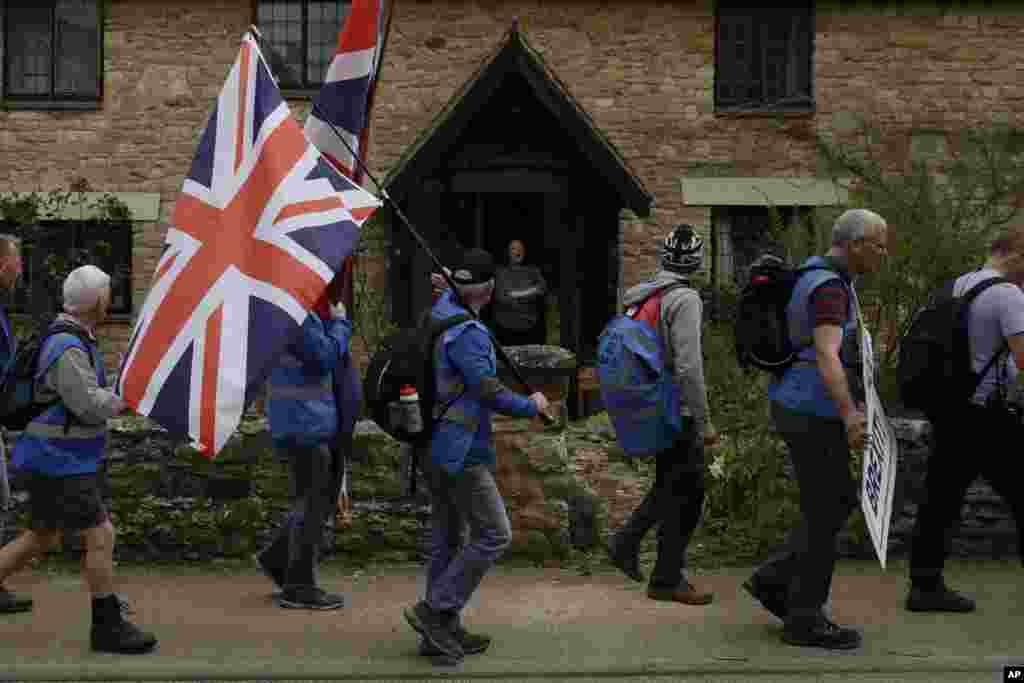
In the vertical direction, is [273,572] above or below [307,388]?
below

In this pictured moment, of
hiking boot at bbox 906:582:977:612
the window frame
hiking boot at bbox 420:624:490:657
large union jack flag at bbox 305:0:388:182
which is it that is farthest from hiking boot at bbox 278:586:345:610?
the window frame

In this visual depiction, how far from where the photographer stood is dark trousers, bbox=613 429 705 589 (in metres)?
7.81

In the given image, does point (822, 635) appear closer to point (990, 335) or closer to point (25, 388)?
point (990, 335)

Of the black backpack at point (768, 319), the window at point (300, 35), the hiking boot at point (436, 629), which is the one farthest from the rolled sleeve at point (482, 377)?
the window at point (300, 35)

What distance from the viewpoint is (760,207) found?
20.6 m

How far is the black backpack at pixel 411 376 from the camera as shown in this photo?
682 centimetres

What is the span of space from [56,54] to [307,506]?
47.8ft

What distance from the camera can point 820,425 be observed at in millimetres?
6875

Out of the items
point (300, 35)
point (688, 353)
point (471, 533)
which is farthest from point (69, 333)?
point (300, 35)

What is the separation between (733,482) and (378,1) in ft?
11.3

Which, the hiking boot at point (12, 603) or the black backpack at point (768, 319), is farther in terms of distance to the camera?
the hiking boot at point (12, 603)

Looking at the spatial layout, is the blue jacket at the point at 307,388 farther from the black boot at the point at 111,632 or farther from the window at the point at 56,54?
the window at the point at 56,54

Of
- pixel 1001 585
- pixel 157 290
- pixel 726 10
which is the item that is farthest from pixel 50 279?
pixel 726 10

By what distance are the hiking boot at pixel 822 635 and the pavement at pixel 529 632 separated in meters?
0.07
